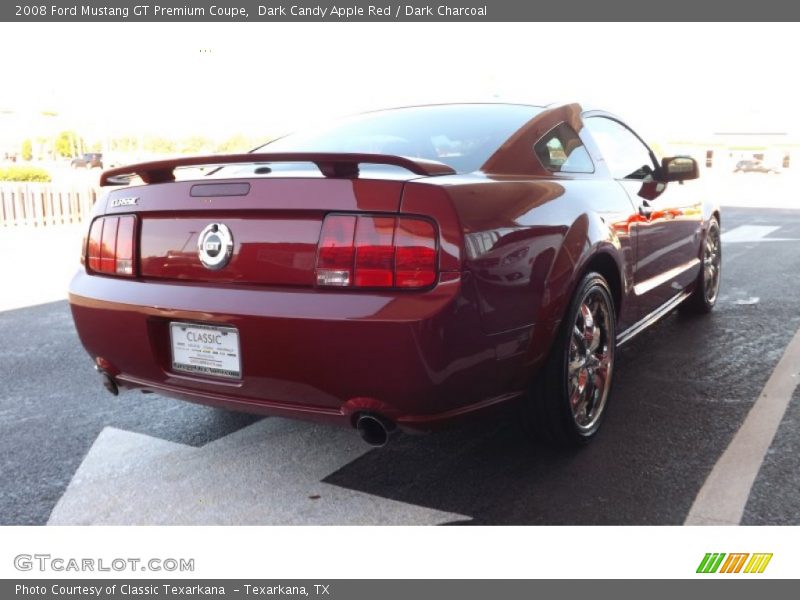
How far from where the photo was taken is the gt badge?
249 cm

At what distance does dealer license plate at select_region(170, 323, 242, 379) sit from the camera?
8.15 ft

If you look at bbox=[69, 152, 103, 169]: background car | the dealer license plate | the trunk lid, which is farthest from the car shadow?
bbox=[69, 152, 103, 169]: background car

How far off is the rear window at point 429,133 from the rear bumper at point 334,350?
2.51ft

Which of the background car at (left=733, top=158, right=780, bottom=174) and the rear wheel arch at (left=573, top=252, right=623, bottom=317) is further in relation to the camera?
the background car at (left=733, top=158, right=780, bottom=174)

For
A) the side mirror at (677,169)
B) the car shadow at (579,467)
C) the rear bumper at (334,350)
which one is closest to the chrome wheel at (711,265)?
the side mirror at (677,169)

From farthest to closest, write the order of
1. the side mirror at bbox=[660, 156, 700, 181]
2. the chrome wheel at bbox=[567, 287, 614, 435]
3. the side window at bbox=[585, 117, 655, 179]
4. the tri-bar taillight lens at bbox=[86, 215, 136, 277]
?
the side mirror at bbox=[660, 156, 700, 181]
the side window at bbox=[585, 117, 655, 179]
the chrome wheel at bbox=[567, 287, 614, 435]
the tri-bar taillight lens at bbox=[86, 215, 136, 277]

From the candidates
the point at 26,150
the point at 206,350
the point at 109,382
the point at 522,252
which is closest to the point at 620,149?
the point at 522,252

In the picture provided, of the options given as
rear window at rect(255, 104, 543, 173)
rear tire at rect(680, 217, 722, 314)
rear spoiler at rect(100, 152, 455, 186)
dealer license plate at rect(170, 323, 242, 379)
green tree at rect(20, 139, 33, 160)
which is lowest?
rear tire at rect(680, 217, 722, 314)

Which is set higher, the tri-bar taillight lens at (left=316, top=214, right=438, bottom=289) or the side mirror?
the side mirror

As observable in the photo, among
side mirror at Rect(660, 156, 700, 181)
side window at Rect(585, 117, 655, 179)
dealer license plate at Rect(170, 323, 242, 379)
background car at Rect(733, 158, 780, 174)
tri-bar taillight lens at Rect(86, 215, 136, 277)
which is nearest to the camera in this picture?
dealer license plate at Rect(170, 323, 242, 379)

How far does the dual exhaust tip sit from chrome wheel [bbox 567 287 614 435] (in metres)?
0.89

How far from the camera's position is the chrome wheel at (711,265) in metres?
5.34

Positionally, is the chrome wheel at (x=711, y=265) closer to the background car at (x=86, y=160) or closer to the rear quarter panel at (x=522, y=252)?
the rear quarter panel at (x=522, y=252)

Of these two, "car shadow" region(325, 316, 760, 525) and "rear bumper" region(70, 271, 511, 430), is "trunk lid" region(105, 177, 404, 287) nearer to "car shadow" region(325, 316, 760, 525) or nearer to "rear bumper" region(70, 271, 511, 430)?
"rear bumper" region(70, 271, 511, 430)
